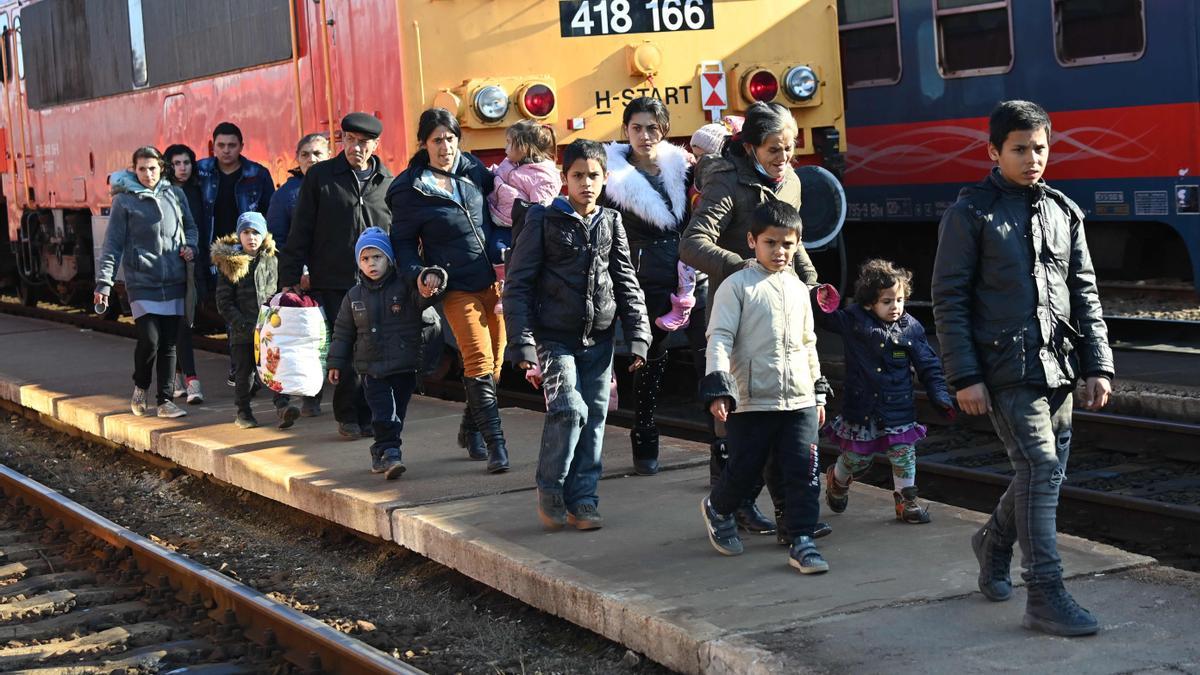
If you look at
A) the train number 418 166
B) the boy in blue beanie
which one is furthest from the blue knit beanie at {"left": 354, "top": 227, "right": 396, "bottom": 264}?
the train number 418 166

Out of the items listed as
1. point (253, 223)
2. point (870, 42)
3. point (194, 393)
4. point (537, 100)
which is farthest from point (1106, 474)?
point (870, 42)

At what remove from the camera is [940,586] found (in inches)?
214

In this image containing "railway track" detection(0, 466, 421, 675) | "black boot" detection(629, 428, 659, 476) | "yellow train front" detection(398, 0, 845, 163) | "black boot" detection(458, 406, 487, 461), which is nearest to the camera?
"railway track" detection(0, 466, 421, 675)

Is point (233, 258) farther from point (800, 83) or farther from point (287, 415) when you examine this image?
point (800, 83)

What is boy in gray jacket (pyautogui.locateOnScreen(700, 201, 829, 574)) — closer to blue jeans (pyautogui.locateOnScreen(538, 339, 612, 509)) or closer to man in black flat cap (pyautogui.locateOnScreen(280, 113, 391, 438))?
blue jeans (pyautogui.locateOnScreen(538, 339, 612, 509))

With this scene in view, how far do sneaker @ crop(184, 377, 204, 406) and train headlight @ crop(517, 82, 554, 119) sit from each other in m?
2.56

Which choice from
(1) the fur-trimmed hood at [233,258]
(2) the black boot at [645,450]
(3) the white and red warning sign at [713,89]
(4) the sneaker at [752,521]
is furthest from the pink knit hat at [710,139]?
(3) the white and red warning sign at [713,89]

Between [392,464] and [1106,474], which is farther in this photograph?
[1106,474]

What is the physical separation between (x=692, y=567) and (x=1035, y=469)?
1.35m

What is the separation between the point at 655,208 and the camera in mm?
7137

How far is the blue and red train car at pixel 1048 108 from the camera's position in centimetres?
1227

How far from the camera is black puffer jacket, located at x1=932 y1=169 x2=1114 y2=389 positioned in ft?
16.4

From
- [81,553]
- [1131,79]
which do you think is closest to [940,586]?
[81,553]

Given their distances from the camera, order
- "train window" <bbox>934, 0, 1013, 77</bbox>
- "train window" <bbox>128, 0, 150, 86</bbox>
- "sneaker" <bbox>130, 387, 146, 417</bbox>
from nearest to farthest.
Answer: "sneaker" <bbox>130, 387, 146, 417</bbox>, "train window" <bbox>934, 0, 1013, 77</bbox>, "train window" <bbox>128, 0, 150, 86</bbox>
